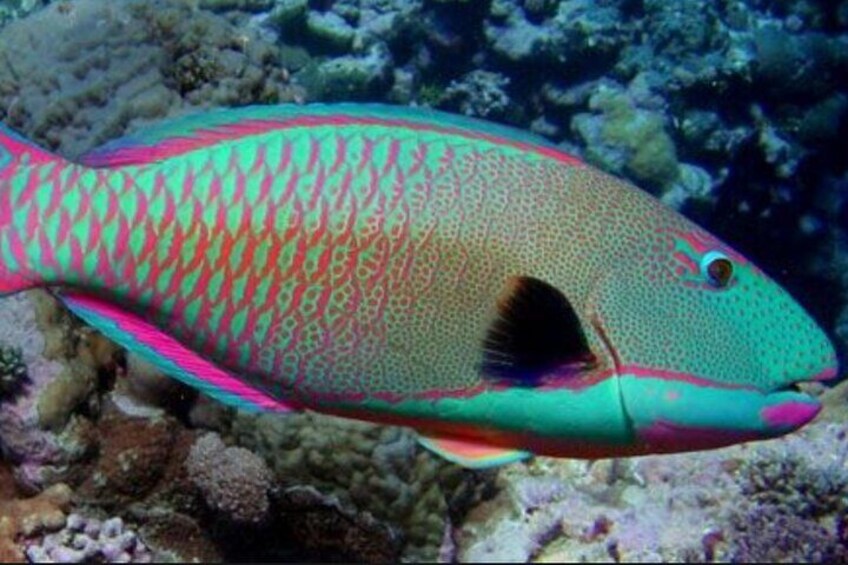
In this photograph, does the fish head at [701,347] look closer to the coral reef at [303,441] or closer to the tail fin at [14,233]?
the tail fin at [14,233]

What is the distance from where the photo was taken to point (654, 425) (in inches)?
65.4

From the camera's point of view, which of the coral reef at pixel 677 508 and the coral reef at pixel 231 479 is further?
the coral reef at pixel 231 479

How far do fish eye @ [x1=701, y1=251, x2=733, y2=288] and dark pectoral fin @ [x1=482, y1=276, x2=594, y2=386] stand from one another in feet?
1.11

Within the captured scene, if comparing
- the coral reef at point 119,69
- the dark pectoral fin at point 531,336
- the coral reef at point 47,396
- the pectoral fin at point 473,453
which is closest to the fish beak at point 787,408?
the dark pectoral fin at point 531,336

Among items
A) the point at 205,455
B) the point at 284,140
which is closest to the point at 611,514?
the point at 205,455

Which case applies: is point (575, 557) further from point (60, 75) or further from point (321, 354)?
point (60, 75)

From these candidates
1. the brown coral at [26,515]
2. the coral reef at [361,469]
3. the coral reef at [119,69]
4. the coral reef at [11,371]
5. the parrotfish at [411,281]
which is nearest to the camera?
the parrotfish at [411,281]

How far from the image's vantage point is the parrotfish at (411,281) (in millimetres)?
1678

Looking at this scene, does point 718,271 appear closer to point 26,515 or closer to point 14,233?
point 14,233

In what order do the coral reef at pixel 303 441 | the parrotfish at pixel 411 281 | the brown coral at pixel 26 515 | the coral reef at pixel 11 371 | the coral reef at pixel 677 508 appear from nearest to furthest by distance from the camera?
the parrotfish at pixel 411 281 < the coral reef at pixel 677 508 < the brown coral at pixel 26 515 < the coral reef at pixel 303 441 < the coral reef at pixel 11 371

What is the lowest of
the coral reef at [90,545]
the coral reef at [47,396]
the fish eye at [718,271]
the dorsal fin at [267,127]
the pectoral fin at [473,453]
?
the coral reef at [90,545]

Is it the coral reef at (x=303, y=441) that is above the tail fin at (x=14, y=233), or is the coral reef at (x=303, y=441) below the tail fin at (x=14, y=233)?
below

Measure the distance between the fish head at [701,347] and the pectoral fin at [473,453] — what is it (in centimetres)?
26

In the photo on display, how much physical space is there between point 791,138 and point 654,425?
9726 mm
